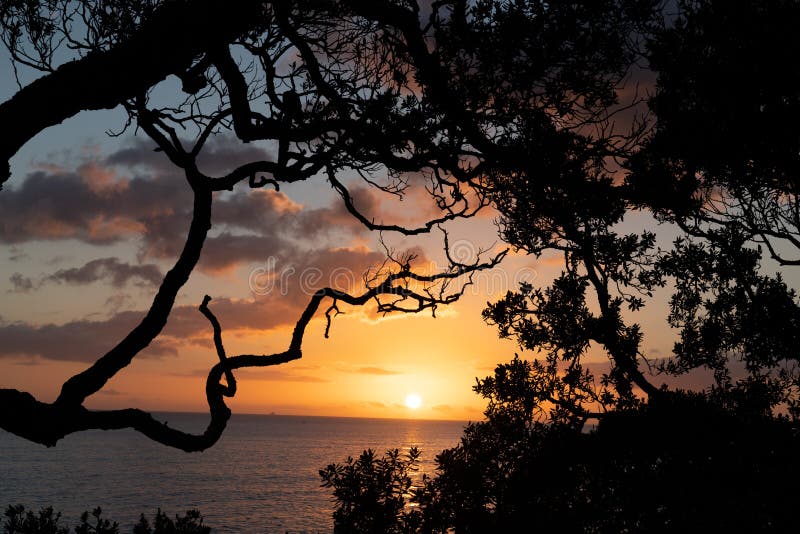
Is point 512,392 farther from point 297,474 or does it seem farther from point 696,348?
point 297,474

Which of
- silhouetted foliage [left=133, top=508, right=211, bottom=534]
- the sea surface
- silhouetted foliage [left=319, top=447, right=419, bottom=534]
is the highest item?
silhouetted foliage [left=319, top=447, right=419, bottom=534]

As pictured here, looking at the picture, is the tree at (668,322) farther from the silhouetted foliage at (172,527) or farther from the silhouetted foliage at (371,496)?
the silhouetted foliage at (172,527)

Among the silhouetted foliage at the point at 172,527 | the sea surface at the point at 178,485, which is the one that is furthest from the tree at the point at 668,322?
the sea surface at the point at 178,485

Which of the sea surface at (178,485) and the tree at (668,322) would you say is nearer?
the tree at (668,322)

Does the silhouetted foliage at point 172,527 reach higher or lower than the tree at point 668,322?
lower

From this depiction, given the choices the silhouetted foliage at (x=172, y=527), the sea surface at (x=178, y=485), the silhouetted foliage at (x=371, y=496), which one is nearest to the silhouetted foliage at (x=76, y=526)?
the silhouetted foliage at (x=172, y=527)

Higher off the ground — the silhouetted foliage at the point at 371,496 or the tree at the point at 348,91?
the tree at the point at 348,91

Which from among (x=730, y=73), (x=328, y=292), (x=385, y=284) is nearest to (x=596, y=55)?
(x=730, y=73)

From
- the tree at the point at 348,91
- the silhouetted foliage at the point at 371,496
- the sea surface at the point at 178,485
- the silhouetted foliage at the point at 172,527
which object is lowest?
the sea surface at the point at 178,485

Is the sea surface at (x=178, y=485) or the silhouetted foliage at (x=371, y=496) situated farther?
the sea surface at (x=178, y=485)

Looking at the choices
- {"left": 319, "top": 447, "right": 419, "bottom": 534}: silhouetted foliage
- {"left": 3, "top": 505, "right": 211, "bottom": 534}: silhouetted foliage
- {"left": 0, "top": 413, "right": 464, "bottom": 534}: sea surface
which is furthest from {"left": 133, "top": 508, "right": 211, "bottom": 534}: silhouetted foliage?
{"left": 0, "top": 413, "right": 464, "bottom": 534}: sea surface

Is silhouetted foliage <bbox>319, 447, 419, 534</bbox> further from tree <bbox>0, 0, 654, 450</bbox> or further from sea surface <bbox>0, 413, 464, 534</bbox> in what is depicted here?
sea surface <bbox>0, 413, 464, 534</bbox>

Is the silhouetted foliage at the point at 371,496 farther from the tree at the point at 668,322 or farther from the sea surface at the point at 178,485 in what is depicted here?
the sea surface at the point at 178,485

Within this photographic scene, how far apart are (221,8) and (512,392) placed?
6.48m
